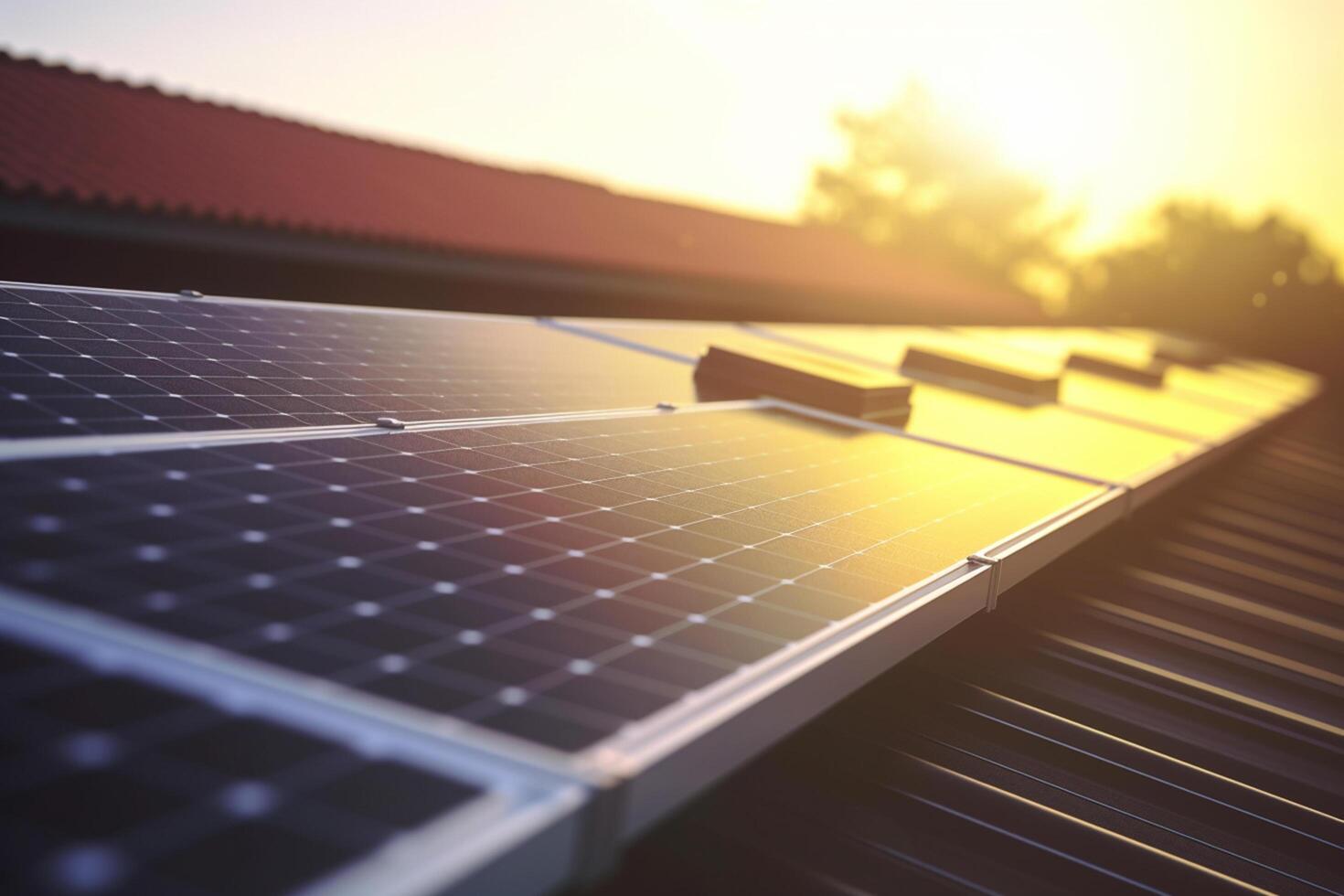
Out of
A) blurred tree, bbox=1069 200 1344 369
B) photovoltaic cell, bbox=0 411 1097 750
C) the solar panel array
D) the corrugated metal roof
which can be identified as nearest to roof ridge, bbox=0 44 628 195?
the solar panel array

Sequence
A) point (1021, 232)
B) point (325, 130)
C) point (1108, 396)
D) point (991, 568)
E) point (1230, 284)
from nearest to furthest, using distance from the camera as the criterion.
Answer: point (991, 568) → point (1108, 396) → point (325, 130) → point (1230, 284) → point (1021, 232)

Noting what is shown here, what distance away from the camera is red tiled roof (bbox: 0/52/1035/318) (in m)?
13.8

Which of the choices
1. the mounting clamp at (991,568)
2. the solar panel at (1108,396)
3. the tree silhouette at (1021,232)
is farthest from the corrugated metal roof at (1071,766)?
the tree silhouette at (1021,232)

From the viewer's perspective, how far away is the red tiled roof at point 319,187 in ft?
45.4

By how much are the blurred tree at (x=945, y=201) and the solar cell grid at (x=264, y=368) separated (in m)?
75.9

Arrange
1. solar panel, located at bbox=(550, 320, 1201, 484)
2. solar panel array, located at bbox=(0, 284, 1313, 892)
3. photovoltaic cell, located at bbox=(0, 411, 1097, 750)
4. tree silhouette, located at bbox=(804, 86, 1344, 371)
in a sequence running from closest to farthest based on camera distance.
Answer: solar panel array, located at bbox=(0, 284, 1313, 892) < photovoltaic cell, located at bbox=(0, 411, 1097, 750) < solar panel, located at bbox=(550, 320, 1201, 484) < tree silhouette, located at bbox=(804, 86, 1344, 371)

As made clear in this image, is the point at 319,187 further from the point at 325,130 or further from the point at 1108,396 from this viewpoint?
the point at 1108,396

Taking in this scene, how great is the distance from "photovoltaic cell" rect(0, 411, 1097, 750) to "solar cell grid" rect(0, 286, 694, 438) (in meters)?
0.43

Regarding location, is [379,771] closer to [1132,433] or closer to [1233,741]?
[1233,741]

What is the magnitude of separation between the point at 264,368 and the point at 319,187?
1298 cm

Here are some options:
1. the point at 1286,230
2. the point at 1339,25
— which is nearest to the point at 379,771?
the point at 1339,25

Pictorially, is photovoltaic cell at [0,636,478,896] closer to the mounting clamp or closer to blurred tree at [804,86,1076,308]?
the mounting clamp

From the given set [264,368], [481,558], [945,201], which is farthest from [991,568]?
[945,201]

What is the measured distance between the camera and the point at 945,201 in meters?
80.5
